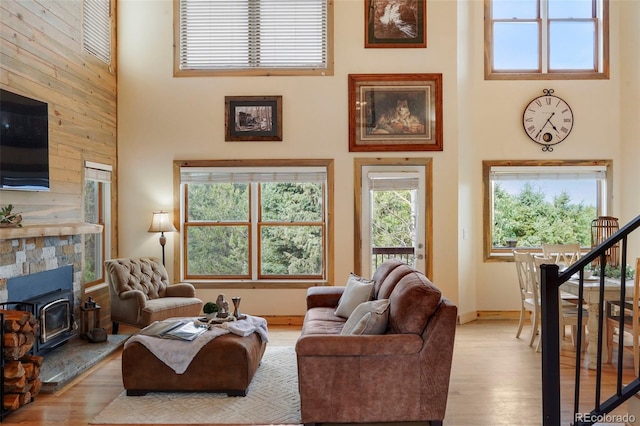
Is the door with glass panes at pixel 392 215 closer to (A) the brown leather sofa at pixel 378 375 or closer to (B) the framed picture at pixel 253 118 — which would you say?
(B) the framed picture at pixel 253 118

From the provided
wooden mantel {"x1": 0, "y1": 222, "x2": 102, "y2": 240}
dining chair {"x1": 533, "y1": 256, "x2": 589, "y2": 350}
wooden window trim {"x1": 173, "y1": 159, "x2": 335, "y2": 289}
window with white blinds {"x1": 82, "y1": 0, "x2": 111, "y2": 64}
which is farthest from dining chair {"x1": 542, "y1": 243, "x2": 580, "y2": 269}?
window with white blinds {"x1": 82, "y1": 0, "x2": 111, "y2": 64}

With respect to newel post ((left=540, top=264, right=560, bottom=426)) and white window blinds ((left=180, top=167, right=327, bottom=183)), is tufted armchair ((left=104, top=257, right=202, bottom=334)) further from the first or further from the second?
newel post ((left=540, top=264, right=560, bottom=426))

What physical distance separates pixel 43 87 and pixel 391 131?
3.87m

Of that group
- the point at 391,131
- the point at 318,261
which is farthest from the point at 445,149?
the point at 318,261

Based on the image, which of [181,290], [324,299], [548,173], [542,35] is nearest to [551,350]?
[324,299]

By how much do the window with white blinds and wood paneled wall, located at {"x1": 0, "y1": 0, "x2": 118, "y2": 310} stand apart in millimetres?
119

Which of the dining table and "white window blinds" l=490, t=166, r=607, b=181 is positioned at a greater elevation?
"white window blinds" l=490, t=166, r=607, b=181

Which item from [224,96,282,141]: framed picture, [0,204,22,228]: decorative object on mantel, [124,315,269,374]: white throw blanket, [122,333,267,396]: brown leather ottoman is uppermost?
[224,96,282,141]: framed picture

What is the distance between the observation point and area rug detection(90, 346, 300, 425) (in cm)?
347

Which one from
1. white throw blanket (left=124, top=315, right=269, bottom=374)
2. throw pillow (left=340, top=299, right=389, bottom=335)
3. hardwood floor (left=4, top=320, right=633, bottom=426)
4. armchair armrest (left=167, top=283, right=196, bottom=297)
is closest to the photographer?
throw pillow (left=340, top=299, right=389, bottom=335)

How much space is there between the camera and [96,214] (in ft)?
20.3

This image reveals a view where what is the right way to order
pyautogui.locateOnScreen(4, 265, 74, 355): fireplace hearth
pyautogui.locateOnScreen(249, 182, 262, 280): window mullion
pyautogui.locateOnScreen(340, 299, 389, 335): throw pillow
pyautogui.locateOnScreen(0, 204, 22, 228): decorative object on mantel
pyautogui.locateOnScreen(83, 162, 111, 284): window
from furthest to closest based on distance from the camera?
pyautogui.locateOnScreen(249, 182, 262, 280): window mullion, pyautogui.locateOnScreen(83, 162, 111, 284): window, pyautogui.locateOnScreen(4, 265, 74, 355): fireplace hearth, pyautogui.locateOnScreen(0, 204, 22, 228): decorative object on mantel, pyautogui.locateOnScreen(340, 299, 389, 335): throw pillow

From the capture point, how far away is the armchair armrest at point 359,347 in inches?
128

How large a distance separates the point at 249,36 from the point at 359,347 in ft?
Result: 15.4
